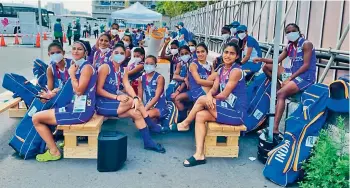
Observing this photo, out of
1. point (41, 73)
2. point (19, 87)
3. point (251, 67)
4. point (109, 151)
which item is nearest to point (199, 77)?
point (251, 67)

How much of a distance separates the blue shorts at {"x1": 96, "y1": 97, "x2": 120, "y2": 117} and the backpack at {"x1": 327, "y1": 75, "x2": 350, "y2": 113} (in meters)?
2.63

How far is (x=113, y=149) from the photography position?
4.02 metres

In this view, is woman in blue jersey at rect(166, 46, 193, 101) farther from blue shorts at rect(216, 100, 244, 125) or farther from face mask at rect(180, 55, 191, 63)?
blue shorts at rect(216, 100, 244, 125)

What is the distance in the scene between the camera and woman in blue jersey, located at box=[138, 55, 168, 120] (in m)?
5.31

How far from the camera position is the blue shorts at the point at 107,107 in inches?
183

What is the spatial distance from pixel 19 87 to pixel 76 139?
1.74m

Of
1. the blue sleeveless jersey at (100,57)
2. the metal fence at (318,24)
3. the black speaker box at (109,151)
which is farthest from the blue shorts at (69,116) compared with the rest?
the metal fence at (318,24)

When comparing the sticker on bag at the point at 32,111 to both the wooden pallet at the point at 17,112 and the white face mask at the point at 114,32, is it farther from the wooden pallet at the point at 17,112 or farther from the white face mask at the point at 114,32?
the white face mask at the point at 114,32

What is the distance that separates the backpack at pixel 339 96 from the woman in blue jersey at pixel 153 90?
262 centimetres

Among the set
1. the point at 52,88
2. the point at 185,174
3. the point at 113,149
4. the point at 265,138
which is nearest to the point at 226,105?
the point at 265,138

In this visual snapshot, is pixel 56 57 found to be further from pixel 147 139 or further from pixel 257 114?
pixel 257 114

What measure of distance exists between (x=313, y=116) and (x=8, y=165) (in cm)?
357

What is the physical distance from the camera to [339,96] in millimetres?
3373

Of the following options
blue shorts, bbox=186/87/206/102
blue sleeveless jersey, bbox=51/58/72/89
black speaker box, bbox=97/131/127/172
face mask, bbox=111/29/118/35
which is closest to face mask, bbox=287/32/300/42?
blue shorts, bbox=186/87/206/102
